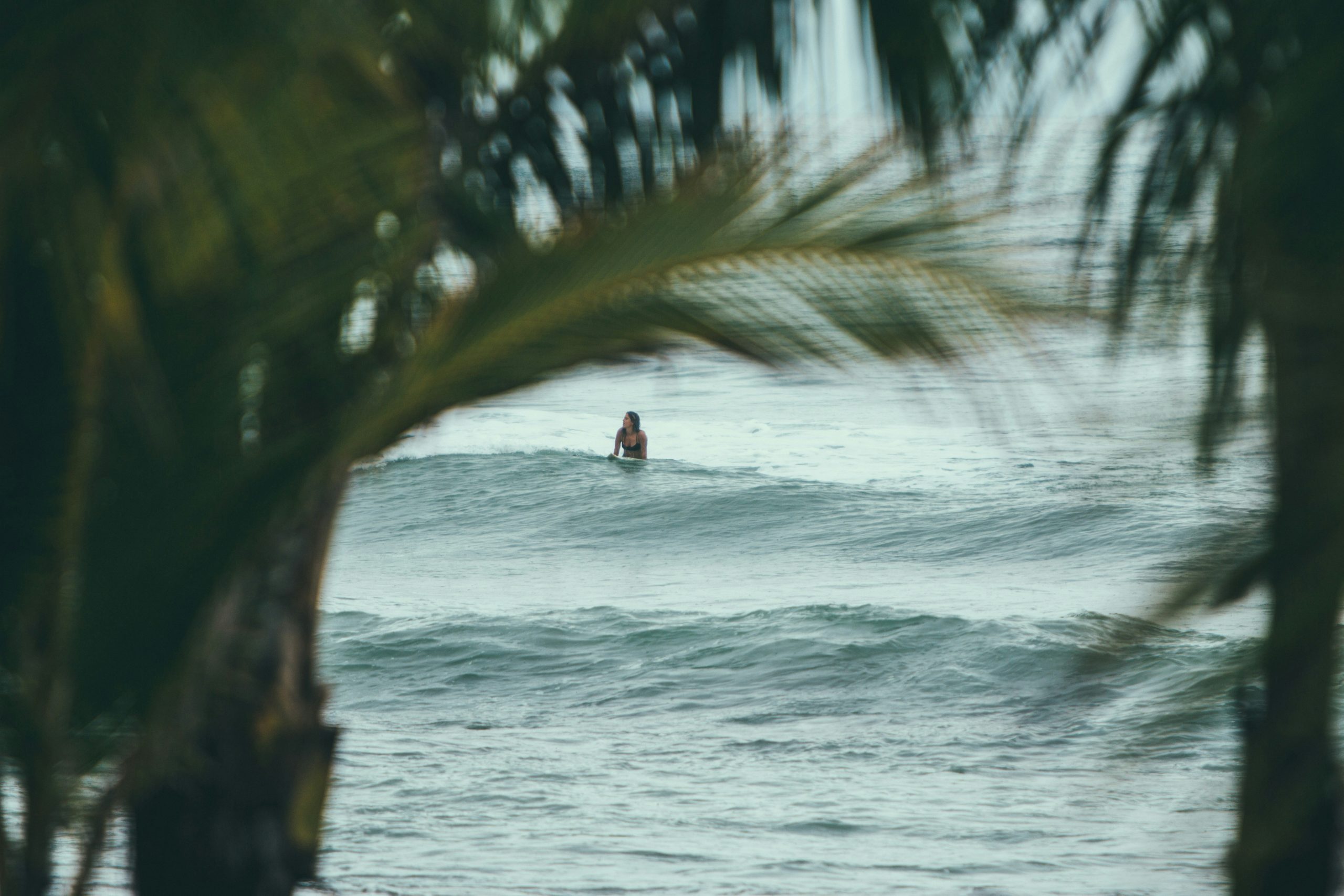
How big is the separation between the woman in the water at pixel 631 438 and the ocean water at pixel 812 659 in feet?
4.56

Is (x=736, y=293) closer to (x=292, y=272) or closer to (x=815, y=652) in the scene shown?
(x=292, y=272)

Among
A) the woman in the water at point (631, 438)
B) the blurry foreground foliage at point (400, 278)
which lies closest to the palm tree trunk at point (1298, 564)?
the blurry foreground foliage at point (400, 278)

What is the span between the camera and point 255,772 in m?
3.27

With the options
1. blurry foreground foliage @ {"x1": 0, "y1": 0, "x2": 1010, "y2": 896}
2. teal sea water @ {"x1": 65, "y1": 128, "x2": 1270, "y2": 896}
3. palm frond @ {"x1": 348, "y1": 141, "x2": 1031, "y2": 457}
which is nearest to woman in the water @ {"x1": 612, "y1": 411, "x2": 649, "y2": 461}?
teal sea water @ {"x1": 65, "y1": 128, "x2": 1270, "y2": 896}

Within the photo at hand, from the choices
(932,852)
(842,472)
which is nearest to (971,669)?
(932,852)

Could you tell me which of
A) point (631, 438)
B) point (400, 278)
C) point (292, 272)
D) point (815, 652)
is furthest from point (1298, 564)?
point (631, 438)

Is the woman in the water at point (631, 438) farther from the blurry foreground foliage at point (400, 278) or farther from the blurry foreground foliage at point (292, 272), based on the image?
the blurry foreground foliage at point (292, 272)

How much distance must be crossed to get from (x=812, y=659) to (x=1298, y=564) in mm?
13130

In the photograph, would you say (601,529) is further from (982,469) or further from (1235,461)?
(1235,461)

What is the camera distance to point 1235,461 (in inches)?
46.2

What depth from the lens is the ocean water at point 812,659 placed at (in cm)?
122

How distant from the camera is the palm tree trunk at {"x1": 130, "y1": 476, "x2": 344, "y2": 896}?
3.19 meters

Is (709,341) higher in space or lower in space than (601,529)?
higher

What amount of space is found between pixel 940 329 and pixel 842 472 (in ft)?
86.6
